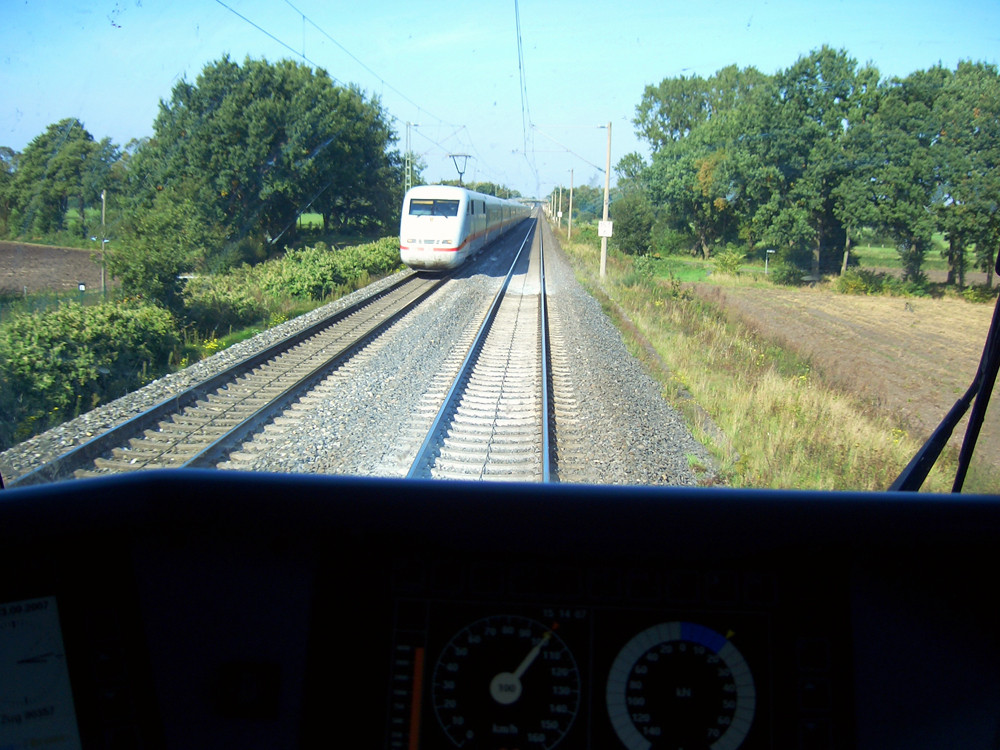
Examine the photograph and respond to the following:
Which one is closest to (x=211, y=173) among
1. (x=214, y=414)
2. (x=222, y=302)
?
(x=214, y=414)

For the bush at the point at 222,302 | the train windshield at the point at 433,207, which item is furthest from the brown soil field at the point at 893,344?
the train windshield at the point at 433,207

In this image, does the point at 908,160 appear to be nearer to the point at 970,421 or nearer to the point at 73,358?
the point at 970,421

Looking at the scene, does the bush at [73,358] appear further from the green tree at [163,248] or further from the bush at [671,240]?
the bush at [671,240]

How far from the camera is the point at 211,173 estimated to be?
27.5 feet

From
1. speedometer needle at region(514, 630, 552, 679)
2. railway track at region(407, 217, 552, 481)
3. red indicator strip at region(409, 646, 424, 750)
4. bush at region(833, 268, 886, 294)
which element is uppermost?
bush at region(833, 268, 886, 294)

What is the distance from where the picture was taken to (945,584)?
1987 mm

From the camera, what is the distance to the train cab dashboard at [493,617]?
6.30 feet

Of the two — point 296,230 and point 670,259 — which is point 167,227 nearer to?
point 296,230

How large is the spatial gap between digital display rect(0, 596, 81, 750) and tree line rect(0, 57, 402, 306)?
2.10m

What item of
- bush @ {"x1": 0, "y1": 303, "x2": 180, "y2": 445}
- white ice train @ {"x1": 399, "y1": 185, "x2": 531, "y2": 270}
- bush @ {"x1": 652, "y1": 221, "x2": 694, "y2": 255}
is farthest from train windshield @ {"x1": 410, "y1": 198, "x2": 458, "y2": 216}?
bush @ {"x1": 0, "y1": 303, "x2": 180, "y2": 445}

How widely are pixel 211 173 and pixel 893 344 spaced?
754 centimetres

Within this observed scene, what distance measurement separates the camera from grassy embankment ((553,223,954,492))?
5.44m

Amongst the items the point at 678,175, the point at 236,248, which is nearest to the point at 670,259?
the point at 678,175

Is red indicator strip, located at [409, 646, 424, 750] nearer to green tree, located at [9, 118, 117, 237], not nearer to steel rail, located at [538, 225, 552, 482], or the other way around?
green tree, located at [9, 118, 117, 237]
